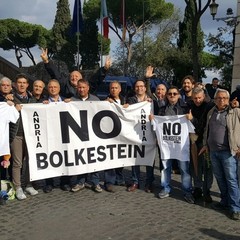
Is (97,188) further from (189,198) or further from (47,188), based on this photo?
(189,198)

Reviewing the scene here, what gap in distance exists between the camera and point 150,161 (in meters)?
6.33

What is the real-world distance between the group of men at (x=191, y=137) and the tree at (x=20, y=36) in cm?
4795

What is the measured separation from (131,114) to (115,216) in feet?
6.21

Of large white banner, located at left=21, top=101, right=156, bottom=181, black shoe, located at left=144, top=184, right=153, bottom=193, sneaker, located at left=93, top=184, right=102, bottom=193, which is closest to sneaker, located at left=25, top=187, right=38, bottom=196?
large white banner, located at left=21, top=101, right=156, bottom=181

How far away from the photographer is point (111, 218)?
4.99m

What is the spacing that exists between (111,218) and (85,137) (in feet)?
5.25

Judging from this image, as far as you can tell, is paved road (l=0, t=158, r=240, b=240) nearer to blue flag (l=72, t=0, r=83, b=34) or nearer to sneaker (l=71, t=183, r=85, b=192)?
sneaker (l=71, t=183, r=85, b=192)

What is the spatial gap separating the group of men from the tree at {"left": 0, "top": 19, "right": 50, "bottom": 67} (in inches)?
1888

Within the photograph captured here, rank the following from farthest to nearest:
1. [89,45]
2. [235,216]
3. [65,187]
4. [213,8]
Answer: [89,45] < [213,8] < [65,187] < [235,216]

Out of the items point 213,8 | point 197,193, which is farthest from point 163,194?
point 213,8

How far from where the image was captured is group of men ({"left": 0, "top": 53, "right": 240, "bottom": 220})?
5.04m

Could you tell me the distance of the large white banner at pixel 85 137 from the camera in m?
5.86

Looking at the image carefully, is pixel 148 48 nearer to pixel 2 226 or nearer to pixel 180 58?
pixel 180 58

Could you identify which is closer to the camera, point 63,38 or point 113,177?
point 113,177
